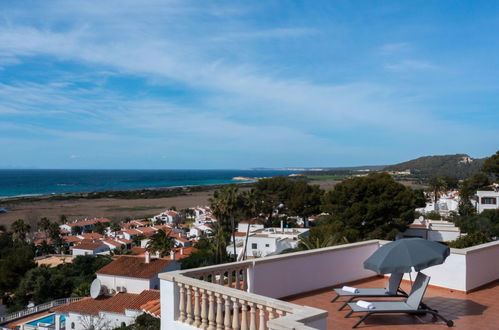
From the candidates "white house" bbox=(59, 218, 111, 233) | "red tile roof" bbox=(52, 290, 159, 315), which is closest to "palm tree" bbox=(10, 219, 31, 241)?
"white house" bbox=(59, 218, 111, 233)

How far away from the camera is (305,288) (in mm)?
8070

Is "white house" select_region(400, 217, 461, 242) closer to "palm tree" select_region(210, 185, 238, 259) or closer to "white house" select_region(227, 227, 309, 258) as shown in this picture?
"white house" select_region(227, 227, 309, 258)

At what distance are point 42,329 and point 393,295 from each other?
25399mm

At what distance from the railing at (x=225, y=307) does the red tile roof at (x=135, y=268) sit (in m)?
29.0

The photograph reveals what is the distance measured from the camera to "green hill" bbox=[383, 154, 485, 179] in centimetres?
14538

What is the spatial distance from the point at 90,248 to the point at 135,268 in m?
19.2

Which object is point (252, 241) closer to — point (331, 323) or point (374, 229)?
point (374, 229)

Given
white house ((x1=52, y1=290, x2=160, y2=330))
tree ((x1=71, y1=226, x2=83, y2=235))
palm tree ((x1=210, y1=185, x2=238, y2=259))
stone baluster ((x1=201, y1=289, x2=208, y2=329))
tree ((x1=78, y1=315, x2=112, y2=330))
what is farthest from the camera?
tree ((x1=71, y1=226, x2=83, y2=235))

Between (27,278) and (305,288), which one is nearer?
(305,288)

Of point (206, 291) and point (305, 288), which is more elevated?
point (206, 291)

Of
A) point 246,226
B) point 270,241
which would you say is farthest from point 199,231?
point 270,241

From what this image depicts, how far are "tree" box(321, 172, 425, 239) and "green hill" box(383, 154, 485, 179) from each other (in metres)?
113

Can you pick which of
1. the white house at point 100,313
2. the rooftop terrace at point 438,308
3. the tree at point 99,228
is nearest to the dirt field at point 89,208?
the tree at point 99,228

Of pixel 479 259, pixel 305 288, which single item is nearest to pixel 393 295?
pixel 305 288
